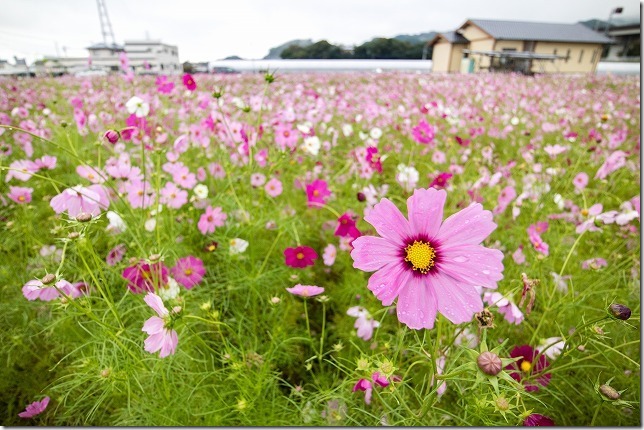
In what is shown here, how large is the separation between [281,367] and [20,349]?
0.78 metres

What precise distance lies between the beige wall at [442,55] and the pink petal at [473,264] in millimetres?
4841

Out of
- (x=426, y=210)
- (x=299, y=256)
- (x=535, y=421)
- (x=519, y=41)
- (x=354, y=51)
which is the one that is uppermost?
(x=519, y=41)

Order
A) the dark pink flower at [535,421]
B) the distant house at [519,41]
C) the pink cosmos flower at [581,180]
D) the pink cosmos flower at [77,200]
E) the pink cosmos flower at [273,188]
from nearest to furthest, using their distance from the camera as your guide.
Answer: the dark pink flower at [535,421], the pink cosmos flower at [77,200], the pink cosmos flower at [273,188], the pink cosmos flower at [581,180], the distant house at [519,41]

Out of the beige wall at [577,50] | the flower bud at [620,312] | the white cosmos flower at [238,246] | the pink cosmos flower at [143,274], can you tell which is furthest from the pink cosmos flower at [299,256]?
the beige wall at [577,50]

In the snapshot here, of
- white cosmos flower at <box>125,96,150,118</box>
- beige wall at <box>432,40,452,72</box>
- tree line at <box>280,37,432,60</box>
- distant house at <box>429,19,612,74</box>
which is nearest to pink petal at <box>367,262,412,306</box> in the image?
white cosmos flower at <box>125,96,150,118</box>

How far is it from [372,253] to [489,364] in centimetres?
18

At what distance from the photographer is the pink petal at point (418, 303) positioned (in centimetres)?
42

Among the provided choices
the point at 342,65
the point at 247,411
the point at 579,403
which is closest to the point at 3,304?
the point at 247,411

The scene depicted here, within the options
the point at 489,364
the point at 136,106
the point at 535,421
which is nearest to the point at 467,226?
the point at 489,364

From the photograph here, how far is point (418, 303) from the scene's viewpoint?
17.1 inches

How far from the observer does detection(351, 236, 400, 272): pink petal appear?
16.9 inches

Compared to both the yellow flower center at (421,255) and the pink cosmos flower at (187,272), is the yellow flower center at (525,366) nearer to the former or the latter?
the yellow flower center at (421,255)

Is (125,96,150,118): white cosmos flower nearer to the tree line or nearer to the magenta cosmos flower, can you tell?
the tree line

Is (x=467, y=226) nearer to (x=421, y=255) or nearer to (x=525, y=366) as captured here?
(x=421, y=255)
